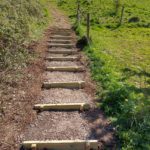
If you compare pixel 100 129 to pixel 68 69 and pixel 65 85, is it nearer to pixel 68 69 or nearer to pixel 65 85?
pixel 65 85

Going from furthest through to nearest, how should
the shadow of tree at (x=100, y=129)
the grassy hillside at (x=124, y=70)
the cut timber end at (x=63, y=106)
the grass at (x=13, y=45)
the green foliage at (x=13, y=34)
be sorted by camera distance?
the green foliage at (x=13, y=34) < the grass at (x=13, y=45) < the cut timber end at (x=63, y=106) < the grassy hillside at (x=124, y=70) < the shadow of tree at (x=100, y=129)

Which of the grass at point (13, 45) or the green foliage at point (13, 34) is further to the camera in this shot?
the green foliage at point (13, 34)

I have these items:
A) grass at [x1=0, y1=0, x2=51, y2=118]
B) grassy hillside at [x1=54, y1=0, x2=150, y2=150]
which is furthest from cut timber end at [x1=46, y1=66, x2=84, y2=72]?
grass at [x1=0, y1=0, x2=51, y2=118]

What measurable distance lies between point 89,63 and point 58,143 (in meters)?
7.08

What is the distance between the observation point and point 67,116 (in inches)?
359

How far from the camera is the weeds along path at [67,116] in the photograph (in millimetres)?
7602

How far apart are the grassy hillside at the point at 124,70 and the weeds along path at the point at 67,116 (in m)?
0.40

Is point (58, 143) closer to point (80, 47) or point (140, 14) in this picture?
point (80, 47)

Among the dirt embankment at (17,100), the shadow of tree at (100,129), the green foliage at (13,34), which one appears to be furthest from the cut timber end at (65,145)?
the green foliage at (13,34)

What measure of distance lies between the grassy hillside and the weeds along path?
399 mm

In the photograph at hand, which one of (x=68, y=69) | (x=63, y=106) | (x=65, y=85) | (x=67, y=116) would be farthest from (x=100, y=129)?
(x=68, y=69)

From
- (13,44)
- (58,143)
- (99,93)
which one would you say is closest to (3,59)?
(13,44)

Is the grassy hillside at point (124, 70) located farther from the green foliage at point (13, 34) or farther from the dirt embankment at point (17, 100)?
the green foliage at point (13, 34)

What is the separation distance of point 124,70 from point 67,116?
532cm
